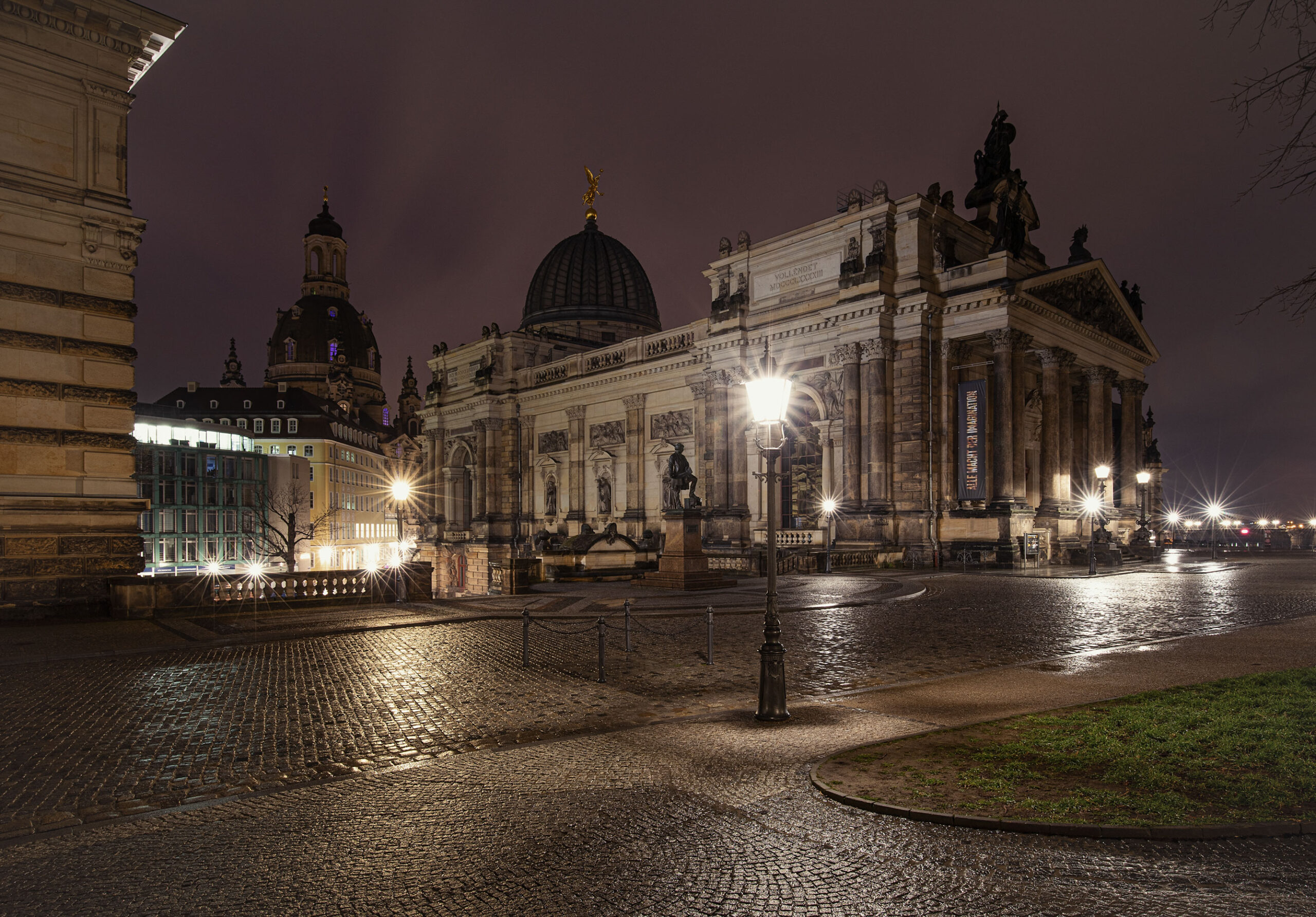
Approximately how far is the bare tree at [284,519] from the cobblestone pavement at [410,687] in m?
59.8

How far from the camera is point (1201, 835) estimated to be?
569 cm

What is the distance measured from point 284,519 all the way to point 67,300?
56420 mm

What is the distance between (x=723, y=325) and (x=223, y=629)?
3481cm

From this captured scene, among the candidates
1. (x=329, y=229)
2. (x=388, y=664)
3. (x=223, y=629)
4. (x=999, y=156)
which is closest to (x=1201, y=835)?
(x=388, y=664)

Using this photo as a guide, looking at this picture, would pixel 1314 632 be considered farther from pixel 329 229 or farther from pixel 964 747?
pixel 329 229

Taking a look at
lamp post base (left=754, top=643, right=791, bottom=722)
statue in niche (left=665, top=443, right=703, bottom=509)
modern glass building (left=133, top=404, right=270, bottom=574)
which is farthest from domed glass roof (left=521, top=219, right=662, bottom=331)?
lamp post base (left=754, top=643, right=791, bottom=722)

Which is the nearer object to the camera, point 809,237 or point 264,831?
point 264,831

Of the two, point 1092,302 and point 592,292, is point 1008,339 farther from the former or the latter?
point 592,292

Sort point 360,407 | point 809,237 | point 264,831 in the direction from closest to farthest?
point 264,831 → point 809,237 → point 360,407

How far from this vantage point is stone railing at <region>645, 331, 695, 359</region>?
181 ft

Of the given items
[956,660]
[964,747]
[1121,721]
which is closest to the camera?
[964,747]

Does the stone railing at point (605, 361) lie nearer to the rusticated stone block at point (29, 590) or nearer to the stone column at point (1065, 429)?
the stone column at point (1065, 429)

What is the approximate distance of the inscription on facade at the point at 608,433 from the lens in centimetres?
6088

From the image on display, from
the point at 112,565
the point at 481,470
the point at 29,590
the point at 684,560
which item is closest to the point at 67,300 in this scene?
the point at 112,565
